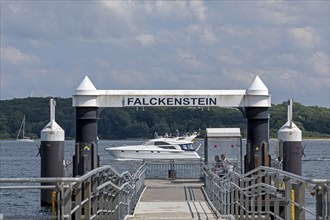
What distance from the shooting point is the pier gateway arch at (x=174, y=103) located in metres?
26.1

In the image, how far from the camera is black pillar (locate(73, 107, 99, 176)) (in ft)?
84.8

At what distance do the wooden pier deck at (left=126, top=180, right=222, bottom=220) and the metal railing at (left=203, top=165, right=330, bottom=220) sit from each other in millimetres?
565

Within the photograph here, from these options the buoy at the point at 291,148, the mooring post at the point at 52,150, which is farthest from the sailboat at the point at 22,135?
the buoy at the point at 291,148

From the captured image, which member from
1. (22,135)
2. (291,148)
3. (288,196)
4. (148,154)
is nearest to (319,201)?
(288,196)

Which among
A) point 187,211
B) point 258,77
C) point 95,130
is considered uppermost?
point 258,77

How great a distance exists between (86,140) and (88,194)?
13.0m

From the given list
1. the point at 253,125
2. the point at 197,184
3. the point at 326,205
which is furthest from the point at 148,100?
the point at 326,205

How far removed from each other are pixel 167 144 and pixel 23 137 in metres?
120

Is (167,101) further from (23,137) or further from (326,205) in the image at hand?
(23,137)

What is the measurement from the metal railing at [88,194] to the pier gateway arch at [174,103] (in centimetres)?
346

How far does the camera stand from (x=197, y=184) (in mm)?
35719

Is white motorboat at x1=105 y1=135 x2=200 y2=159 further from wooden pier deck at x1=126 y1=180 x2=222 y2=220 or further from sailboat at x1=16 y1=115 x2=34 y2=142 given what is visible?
sailboat at x1=16 y1=115 x2=34 y2=142

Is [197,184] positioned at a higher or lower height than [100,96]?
lower

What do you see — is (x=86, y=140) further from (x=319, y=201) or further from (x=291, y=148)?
(x=319, y=201)
